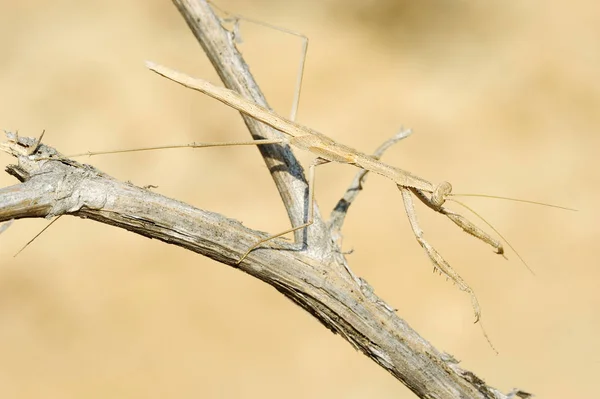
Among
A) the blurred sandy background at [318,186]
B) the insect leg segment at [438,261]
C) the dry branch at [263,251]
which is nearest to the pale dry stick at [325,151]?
the insect leg segment at [438,261]

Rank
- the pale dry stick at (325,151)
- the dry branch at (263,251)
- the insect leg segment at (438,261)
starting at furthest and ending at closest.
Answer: the pale dry stick at (325,151)
the insect leg segment at (438,261)
the dry branch at (263,251)

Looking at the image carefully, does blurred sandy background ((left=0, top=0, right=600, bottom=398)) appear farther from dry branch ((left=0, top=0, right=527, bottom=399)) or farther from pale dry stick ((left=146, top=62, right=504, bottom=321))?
dry branch ((left=0, top=0, right=527, bottom=399))

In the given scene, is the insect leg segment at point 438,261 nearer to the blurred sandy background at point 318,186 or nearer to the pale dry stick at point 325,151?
the pale dry stick at point 325,151

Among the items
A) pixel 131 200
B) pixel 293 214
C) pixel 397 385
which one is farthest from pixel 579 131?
pixel 131 200

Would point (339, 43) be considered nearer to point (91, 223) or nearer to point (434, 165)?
point (434, 165)

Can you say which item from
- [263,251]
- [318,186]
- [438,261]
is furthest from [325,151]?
[318,186]

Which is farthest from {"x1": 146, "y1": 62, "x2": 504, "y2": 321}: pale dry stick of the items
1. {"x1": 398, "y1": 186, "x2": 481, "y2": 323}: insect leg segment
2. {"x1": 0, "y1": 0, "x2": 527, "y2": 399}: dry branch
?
{"x1": 0, "y1": 0, "x2": 527, "y2": 399}: dry branch

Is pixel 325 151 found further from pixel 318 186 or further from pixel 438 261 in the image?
pixel 318 186
